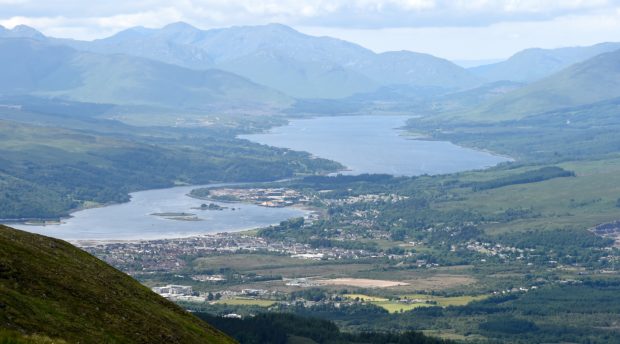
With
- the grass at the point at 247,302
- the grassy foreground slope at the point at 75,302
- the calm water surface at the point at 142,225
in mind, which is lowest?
the grass at the point at 247,302

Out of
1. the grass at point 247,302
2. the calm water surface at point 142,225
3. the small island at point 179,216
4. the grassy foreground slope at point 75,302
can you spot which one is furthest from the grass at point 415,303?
the grassy foreground slope at point 75,302

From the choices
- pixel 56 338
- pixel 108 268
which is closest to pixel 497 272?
pixel 108 268

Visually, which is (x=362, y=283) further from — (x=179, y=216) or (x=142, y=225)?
(x=179, y=216)

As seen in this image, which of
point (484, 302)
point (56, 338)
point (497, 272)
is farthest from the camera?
point (497, 272)

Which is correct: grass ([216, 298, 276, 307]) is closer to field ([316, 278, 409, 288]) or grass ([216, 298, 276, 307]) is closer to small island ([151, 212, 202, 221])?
field ([316, 278, 409, 288])

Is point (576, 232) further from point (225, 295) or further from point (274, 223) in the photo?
point (225, 295)

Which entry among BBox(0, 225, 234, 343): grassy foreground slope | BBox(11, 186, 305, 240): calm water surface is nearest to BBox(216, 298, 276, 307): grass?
BBox(11, 186, 305, 240): calm water surface

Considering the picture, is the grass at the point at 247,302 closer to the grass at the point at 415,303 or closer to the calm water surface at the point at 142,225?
the grass at the point at 415,303

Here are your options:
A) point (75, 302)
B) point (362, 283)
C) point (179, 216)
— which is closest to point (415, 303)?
point (362, 283)
